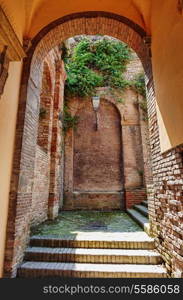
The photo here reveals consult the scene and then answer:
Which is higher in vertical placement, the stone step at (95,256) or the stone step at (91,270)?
the stone step at (95,256)

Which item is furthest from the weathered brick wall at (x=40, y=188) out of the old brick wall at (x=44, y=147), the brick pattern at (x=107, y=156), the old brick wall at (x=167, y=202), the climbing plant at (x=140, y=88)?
the climbing plant at (x=140, y=88)

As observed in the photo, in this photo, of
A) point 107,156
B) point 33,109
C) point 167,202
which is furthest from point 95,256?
point 107,156

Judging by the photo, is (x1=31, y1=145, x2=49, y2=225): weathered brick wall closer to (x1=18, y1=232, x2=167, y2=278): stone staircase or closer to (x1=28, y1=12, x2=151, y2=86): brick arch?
(x1=18, y1=232, x2=167, y2=278): stone staircase

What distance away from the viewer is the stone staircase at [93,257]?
3072 mm

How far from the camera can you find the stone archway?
3230mm

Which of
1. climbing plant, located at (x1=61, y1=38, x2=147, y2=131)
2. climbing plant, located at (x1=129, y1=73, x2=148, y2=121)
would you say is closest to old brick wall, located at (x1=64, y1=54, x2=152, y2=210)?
climbing plant, located at (x1=129, y1=73, x2=148, y2=121)

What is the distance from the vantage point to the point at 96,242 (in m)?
3.78

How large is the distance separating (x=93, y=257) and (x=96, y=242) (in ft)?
1.25

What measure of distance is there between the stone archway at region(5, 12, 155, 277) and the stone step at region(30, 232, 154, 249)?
37cm

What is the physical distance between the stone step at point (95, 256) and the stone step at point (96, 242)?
161mm

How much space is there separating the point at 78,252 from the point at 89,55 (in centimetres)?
929

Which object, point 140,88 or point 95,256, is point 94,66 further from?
point 95,256

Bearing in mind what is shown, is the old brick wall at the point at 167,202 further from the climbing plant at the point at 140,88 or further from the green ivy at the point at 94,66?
the green ivy at the point at 94,66

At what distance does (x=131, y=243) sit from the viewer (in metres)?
3.70
